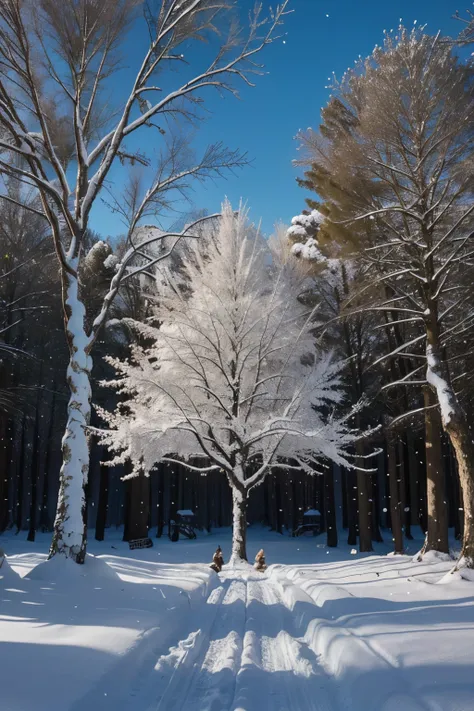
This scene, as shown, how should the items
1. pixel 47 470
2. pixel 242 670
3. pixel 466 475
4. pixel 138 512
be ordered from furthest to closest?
pixel 47 470 → pixel 138 512 → pixel 466 475 → pixel 242 670

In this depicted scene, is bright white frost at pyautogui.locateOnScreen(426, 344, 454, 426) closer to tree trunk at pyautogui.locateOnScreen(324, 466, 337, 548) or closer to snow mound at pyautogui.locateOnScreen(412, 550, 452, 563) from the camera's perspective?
snow mound at pyautogui.locateOnScreen(412, 550, 452, 563)

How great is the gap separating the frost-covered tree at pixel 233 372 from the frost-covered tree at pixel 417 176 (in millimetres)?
3073

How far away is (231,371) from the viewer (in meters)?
14.5

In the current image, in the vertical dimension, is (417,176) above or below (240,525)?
above

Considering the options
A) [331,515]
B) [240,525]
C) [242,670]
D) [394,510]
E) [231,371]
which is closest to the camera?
[242,670]

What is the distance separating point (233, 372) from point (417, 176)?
6953 millimetres

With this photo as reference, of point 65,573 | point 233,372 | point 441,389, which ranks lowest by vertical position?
point 65,573

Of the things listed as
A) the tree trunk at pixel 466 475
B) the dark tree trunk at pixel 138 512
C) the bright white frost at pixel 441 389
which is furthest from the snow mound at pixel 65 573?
the dark tree trunk at pixel 138 512

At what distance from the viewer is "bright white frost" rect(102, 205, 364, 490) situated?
13.2 meters

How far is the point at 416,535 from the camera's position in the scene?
29172 mm

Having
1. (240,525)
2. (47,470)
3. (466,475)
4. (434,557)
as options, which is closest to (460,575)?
(466,475)

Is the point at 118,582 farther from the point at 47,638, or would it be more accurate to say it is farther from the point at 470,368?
the point at 470,368

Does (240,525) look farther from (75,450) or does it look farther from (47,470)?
(47,470)

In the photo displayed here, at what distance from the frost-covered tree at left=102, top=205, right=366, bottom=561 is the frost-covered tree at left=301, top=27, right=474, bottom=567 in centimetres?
307
